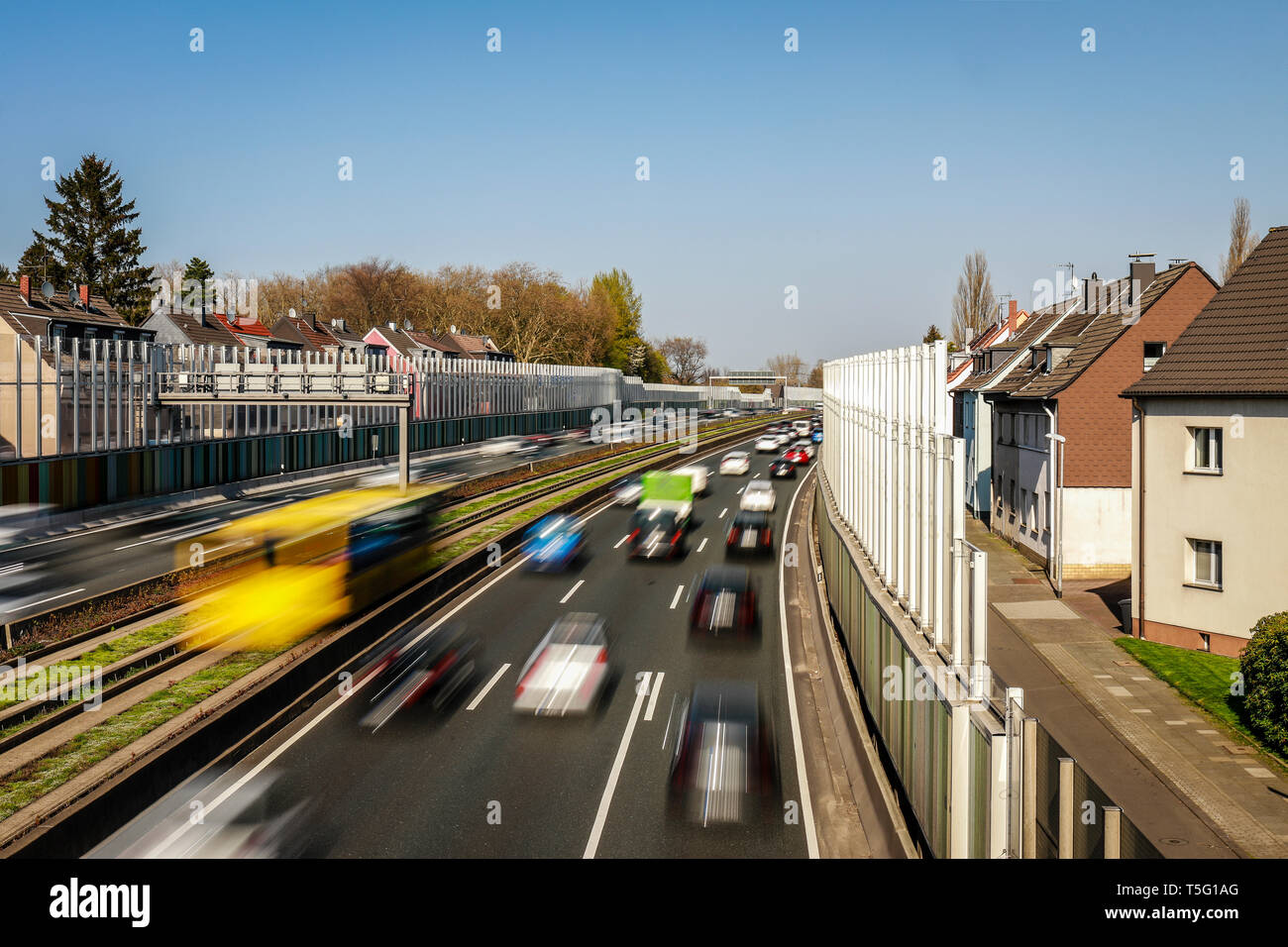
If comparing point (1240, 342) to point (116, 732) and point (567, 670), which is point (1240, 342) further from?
point (116, 732)

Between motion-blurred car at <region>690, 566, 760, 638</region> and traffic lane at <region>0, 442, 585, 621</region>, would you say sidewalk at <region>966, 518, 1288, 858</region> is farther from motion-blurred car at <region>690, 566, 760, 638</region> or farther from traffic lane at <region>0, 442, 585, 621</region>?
traffic lane at <region>0, 442, 585, 621</region>

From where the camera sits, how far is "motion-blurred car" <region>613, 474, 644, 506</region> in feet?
165

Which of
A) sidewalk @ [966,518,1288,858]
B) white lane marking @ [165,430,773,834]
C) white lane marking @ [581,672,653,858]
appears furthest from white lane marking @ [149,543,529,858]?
sidewalk @ [966,518,1288,858]

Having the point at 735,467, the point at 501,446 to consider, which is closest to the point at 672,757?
the point at 735,467

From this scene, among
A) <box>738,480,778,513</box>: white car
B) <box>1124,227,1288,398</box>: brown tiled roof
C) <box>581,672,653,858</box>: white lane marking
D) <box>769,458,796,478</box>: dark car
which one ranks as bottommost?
<box>581,672,653,858</box>: white lane marking

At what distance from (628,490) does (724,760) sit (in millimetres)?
37891

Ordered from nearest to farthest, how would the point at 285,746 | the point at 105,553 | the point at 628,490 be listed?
1. the point at 285,746
2. the point at 105,553
3. the point at 628,490

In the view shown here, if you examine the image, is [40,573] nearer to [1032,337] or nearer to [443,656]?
[443,656]

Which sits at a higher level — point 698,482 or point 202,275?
point 202,275

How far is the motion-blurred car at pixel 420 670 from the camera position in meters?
18.8

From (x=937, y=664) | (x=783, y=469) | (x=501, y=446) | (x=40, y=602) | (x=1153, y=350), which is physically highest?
(x=1153, y=350)

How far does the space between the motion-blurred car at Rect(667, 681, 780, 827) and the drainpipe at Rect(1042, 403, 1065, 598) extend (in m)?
21.6

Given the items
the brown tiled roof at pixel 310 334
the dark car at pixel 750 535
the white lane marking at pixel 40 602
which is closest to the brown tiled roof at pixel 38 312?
the brown tiled roof at pixel 310 334

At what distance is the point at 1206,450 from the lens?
28.5 m
